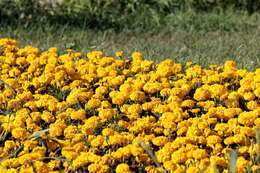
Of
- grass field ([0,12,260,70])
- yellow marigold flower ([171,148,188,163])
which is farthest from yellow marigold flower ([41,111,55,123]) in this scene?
grass field ([0,12,260,70])

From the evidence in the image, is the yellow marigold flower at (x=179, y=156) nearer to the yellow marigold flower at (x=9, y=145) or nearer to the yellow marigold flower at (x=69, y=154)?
the yellow marigold flower at (x=69, y=154)

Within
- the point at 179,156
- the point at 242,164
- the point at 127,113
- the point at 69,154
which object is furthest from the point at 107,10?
the point at 242,164

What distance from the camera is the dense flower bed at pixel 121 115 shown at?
366cm

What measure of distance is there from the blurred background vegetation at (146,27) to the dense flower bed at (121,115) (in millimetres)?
1245

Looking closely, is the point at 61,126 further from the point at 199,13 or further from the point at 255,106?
the point at 199,13

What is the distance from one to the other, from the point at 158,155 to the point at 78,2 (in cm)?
601

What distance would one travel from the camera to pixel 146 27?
29.2 ft

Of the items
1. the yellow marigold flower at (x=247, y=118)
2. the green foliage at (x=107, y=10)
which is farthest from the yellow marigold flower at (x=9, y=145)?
the green foliage at (x=107, y=10)

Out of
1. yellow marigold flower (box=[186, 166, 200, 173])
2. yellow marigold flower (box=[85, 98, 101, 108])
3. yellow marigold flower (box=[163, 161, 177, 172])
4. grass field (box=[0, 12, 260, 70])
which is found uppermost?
yellow marigold flower (box=[186, 166, 200, 173])

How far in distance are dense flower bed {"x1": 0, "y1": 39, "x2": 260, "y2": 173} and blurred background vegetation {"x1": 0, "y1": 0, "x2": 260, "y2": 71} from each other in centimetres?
124

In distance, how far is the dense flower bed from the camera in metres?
3.66

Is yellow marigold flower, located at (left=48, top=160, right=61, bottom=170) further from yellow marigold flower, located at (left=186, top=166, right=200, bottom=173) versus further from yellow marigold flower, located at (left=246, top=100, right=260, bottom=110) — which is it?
yellow marigold flower, located at (left=246, top=100, right=260, bottom=110)

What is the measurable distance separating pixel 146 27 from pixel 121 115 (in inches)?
180

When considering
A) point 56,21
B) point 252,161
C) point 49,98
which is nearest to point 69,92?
point 49,98
